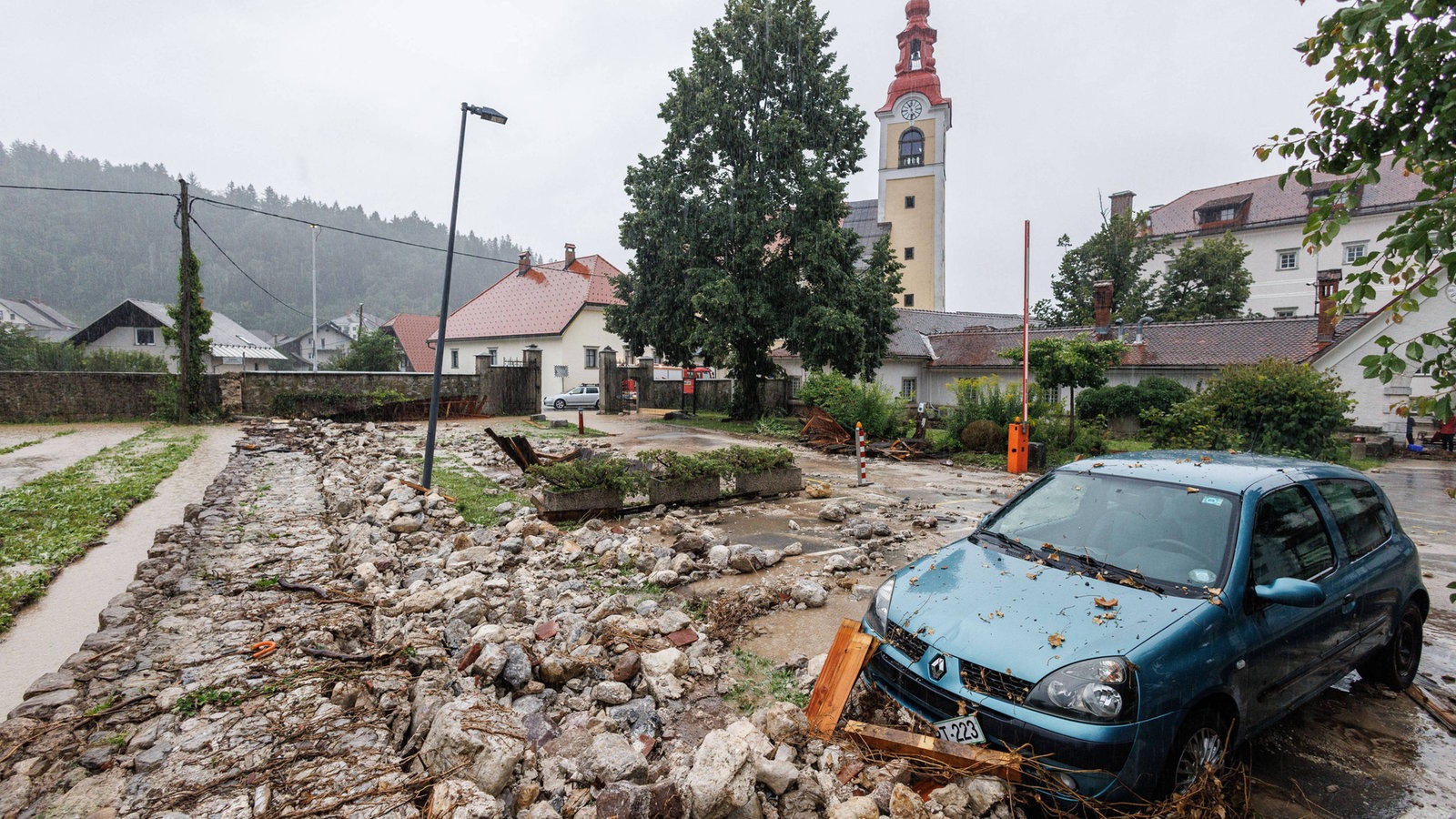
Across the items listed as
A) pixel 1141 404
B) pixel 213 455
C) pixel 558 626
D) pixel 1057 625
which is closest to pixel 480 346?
pixel 213 455

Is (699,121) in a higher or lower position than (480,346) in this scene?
higher

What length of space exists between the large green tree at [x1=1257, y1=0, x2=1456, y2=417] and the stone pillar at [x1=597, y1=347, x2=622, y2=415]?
1083 inches

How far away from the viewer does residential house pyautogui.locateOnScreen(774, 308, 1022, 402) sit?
31828 mm

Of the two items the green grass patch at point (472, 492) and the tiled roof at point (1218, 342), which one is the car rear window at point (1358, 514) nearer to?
the green grass patch at point (472, 492)

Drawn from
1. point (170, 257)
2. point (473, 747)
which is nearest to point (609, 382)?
point (473, 747)

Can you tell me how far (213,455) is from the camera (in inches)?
607

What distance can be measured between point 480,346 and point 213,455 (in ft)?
87.1

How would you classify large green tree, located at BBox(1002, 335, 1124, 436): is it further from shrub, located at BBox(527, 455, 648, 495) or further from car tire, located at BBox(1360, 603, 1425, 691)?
car tire, located at BBox(1360, 603, 1425, 691)

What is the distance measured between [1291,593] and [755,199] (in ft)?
71.0

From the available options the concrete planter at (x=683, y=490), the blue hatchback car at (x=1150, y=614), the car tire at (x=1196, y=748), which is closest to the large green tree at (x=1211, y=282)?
the concrete planter at (x=683, y=490)

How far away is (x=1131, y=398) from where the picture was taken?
24.0 meters

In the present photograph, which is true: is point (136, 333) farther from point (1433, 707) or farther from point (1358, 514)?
point (1433, 707)

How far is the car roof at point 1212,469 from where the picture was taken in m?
4.06

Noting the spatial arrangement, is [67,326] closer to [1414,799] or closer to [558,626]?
[558,626]
